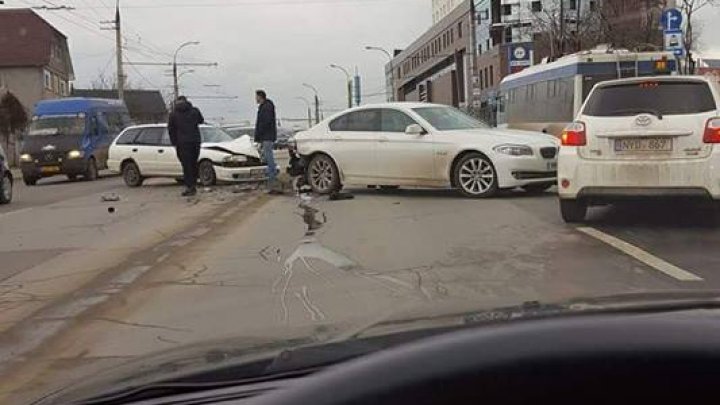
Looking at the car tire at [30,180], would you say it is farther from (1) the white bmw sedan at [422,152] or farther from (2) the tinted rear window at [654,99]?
(2) the tinted rear window at [654,99]

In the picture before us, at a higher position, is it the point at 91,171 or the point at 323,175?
the point at 323,175

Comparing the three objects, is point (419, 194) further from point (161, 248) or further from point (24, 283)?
point (24, 283)

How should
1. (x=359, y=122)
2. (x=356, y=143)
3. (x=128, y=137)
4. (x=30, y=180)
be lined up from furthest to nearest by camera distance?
(x=30, y=180)
(x=128, y=137)
(x=359, y=122)
(x=356, y=143)

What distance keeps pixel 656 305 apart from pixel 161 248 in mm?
8699

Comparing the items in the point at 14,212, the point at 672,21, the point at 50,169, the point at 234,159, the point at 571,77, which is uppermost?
the point at 672,21

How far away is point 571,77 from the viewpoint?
23.4 m

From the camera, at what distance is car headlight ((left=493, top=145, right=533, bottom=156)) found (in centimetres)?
1338

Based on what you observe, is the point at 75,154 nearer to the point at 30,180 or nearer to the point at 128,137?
the point at 30,180

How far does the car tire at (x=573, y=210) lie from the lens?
33.7 ft

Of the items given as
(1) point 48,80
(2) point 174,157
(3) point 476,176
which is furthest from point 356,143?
(1) point 48,80

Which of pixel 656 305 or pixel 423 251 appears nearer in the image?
pixel 656 305

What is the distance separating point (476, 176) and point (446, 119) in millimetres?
1378

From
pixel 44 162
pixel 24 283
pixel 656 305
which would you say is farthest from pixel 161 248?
pixel 44 162

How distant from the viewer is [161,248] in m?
10.4
